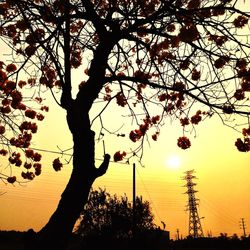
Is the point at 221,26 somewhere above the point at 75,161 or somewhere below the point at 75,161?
above

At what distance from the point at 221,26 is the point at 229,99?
1.28 meters

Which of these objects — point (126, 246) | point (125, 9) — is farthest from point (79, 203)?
point (126, 246)

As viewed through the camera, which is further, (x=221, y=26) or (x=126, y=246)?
(x=126, y=246)

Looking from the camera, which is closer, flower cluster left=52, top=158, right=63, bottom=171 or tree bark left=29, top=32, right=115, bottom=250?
tree bark left=29, top=32, right=115, bottom=250

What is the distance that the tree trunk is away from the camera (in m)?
4.47

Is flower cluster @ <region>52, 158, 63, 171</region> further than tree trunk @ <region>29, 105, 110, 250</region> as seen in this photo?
Yes

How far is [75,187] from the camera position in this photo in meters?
4.66

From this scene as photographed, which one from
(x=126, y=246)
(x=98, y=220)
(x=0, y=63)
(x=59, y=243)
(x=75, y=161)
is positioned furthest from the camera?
(x=98, y=220)

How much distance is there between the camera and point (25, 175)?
11508 millimetres

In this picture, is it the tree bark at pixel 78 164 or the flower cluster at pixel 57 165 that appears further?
the flower cluster at pixel 57 165

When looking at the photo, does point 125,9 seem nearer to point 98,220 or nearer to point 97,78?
point 97,78

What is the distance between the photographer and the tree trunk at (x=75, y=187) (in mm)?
4469

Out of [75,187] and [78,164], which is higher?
[78,164]

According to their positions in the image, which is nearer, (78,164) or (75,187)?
(75,187)
